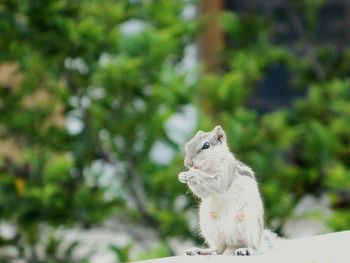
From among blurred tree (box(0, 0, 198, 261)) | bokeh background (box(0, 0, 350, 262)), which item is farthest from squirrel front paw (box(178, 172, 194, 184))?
blurred tree (box(0, 0, 198, 261))

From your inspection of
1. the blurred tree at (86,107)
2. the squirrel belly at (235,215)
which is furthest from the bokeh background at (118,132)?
the squirrel belly at (235,215)

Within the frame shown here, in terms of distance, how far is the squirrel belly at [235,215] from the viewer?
4.50 feet

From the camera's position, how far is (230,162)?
54.3 inches

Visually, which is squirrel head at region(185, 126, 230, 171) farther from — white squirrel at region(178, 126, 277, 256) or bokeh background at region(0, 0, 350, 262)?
bokeh background at region(0, 0, 350, 262)

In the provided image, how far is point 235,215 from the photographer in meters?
1.37

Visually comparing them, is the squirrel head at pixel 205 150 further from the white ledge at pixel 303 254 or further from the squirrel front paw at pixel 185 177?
the white ledge at pixel 303 254

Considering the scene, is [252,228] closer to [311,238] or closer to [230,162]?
[230,162]

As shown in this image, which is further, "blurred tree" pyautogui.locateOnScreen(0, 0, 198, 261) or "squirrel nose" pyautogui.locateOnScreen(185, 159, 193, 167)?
"blurred tree" pyautogui.locateOnScreen(0, 0, 198, 261)

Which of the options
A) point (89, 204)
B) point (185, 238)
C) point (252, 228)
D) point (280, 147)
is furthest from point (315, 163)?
point (252, 228)

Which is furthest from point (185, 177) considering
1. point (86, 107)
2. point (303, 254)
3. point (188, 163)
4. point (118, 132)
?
point (86, 107)

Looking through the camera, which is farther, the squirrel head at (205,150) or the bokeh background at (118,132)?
the bokeh background at (118,132)

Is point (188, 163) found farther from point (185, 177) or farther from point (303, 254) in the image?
point (303, 254)

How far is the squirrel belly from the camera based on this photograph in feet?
4.50

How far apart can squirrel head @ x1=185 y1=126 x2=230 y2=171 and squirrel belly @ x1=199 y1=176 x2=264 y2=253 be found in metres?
0.05
